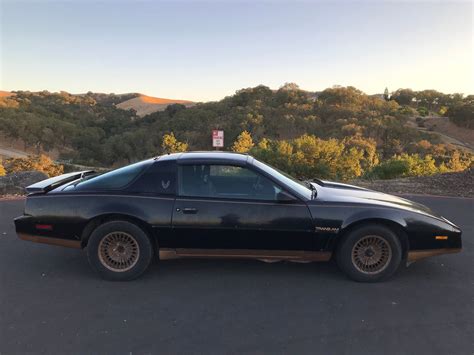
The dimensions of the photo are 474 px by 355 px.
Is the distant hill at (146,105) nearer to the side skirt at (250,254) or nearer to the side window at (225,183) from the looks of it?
the side window at (225,183)

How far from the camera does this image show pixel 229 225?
3930mm

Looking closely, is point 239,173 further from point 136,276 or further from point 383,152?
point 383,152

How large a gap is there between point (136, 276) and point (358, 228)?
238 centimetres

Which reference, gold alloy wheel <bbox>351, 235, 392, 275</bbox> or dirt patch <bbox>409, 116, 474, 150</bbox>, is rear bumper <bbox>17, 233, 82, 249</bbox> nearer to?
gold alloy wheel <bbox>351, 235, 392, 275</bbox>

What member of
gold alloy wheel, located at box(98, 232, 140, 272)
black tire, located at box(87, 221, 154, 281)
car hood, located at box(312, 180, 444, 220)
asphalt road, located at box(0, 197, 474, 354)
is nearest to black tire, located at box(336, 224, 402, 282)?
asphalt road, located at box(0, 197, 474, 354)

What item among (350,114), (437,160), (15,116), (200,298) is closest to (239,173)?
(200,298)

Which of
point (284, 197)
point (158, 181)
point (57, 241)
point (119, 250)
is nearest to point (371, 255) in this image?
Result: point (284, 197)

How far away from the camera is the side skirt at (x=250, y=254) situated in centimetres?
399

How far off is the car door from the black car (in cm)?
1

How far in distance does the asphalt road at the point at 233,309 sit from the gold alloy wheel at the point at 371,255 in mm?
188

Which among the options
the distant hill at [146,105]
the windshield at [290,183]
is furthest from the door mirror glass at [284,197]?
the distant hill at [146,105]

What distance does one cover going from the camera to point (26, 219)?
13.6ft

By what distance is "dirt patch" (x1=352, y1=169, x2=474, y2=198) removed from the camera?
367 inches

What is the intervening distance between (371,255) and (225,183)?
5.66 feet
